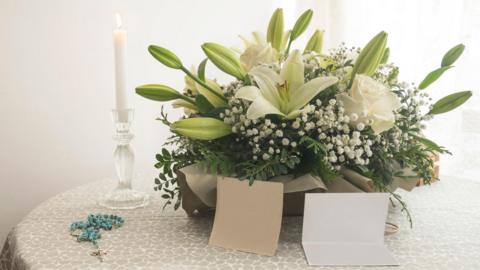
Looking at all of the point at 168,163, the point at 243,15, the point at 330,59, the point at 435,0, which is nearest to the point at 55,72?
the point at 243,15

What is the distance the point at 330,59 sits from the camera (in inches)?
41.4

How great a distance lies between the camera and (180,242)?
94cm

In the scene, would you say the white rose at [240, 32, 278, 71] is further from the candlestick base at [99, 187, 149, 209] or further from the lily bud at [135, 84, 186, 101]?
the candlestick base at [99, 187, 149, 209]

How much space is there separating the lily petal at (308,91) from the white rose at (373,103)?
74mm

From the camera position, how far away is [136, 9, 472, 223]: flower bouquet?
91 centimetres

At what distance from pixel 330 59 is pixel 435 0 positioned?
96 cm

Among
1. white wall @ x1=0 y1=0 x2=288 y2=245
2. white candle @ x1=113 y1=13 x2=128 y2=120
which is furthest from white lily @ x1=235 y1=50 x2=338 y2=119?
white wall @ x1=0 y1=0 x2=288 y2=245

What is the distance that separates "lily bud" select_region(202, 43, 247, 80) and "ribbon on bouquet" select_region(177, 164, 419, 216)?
7.5 inches

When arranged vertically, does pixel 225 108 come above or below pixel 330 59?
below

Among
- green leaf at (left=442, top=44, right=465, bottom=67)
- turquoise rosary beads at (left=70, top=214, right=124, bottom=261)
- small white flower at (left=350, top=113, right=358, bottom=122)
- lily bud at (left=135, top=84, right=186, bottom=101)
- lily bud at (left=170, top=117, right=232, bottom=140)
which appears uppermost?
green leaf at (left=442, top=44, right=465, bottom=67)

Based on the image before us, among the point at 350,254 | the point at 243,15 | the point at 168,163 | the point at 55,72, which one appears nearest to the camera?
the point at 350,254

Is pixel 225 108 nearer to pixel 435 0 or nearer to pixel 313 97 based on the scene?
pixel 313 97

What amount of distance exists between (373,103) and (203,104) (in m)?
0.31

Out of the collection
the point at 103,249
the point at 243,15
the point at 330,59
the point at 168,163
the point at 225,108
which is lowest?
the point at 103,249
